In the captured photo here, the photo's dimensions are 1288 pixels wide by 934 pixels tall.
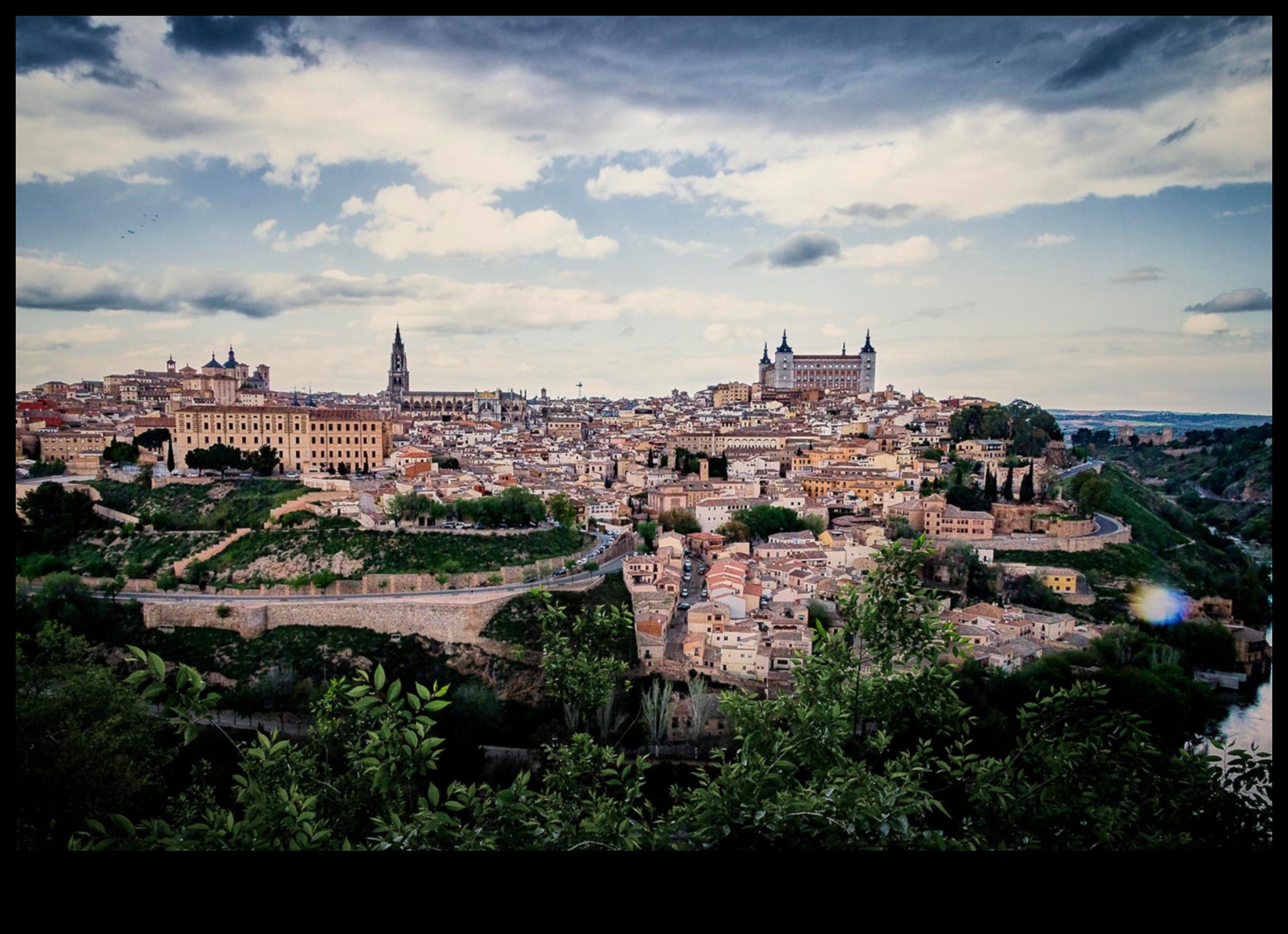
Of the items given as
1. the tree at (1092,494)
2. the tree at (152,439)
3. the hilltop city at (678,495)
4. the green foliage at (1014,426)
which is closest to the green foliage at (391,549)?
the hilltop city at (678,495)

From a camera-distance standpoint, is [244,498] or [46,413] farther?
[46,413]

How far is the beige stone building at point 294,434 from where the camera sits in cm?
1322

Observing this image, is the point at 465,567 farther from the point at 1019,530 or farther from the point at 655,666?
the point at 1019,530

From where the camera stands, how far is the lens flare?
30.5ft

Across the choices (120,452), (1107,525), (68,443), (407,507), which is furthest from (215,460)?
(1107,525)

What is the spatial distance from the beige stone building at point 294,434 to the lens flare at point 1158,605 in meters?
12.0

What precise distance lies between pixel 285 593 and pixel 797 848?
8794mm

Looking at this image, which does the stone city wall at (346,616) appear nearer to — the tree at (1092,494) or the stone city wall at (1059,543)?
the stone city wall at (1059,543)

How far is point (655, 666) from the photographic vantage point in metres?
7.69

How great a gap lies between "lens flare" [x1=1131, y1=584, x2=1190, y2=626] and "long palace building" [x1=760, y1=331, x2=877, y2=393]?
61.9ft

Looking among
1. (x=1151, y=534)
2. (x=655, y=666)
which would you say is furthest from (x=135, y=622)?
(x=1151, y=534)

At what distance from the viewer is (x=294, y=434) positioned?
1369 cm

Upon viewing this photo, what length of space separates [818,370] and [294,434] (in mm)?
20294
